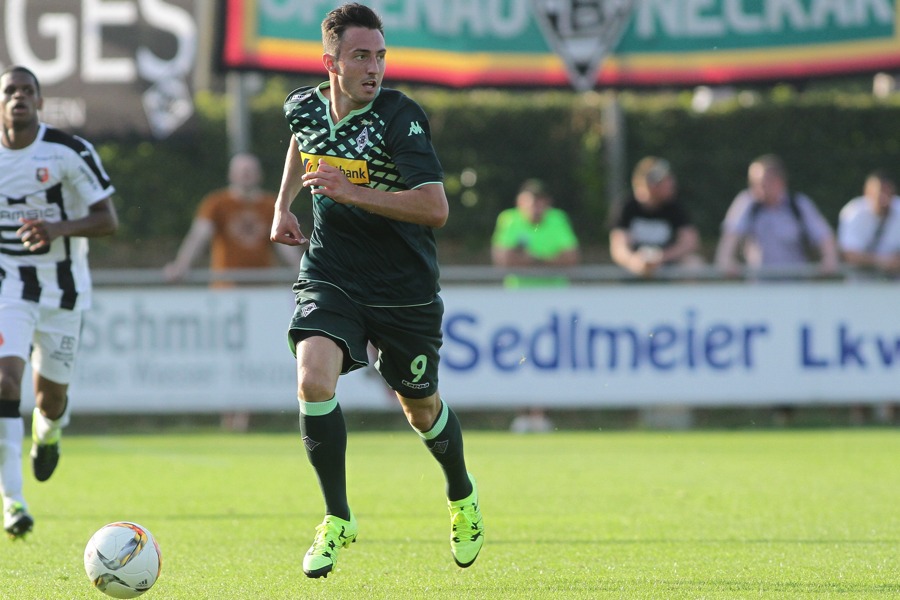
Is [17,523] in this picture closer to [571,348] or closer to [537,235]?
[571,348]

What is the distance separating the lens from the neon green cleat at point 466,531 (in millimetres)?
6598

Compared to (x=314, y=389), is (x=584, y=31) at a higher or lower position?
higher

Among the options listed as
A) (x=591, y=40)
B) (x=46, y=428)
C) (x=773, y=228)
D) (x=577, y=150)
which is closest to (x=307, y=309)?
(x=46, y=428)

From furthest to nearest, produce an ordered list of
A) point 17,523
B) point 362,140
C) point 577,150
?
1. point 577,150
2. point 17,523
3. point 362,140

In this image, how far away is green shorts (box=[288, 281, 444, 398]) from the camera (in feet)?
20.8

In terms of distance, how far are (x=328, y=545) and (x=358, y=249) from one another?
1274 mm

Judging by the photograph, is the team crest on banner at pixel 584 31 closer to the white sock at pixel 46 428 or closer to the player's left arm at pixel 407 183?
the white sock at pixel 46 428

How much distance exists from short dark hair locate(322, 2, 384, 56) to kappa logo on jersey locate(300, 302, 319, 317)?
3.44 feet

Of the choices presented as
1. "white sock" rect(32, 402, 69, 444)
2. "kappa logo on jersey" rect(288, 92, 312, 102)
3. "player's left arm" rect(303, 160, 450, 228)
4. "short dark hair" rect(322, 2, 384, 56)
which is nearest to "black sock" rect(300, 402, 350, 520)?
"player's left arm" rect(303, 160, 450, 228)

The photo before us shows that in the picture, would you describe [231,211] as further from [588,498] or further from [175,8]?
[588,498]

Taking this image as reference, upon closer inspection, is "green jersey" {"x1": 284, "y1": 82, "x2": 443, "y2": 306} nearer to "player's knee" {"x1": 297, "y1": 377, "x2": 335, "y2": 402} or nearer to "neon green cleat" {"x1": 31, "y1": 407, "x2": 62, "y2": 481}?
"player's knee" {"x1": 297, "y1": 377, "x2": 335, "y2": 402}

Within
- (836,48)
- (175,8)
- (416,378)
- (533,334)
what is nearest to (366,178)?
(416,378)

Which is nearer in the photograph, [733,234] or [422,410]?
[422,410]

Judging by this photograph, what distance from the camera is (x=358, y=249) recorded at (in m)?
6.47
